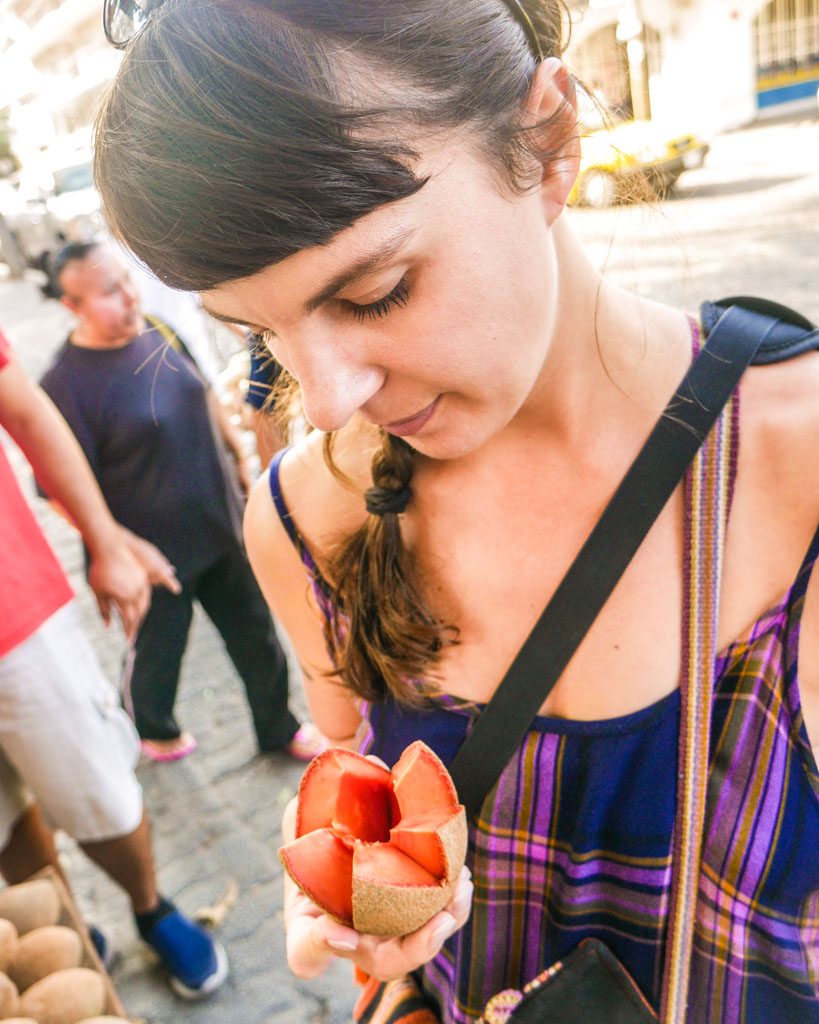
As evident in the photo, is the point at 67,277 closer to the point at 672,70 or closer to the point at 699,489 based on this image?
the point at 699,489

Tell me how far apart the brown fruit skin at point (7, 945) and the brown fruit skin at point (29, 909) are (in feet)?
0.23

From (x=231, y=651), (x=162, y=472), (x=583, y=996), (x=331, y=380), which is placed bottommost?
(x=231, y=651)

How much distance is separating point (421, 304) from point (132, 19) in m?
0.43

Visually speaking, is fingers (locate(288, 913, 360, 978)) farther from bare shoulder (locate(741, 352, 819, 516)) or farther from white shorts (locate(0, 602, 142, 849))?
white shorts (locate(0, 602, 142, 849))

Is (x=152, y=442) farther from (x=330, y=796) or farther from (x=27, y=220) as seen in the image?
(x=27, y=220)

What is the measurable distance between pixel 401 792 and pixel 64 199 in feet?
49.3

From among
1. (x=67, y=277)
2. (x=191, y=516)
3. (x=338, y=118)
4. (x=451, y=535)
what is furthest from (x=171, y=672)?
(x=338, y=118)

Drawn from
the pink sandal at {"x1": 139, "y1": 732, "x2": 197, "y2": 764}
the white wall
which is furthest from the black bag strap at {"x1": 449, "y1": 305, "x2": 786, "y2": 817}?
the white wall

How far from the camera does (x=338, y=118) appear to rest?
808 millimetres

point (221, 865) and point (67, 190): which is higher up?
point (67, 190)

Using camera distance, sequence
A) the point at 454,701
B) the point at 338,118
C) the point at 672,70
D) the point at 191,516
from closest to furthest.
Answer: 1. the point at 338,118
2. the point at 454,701
3. the point at 191,516
4. the point at 672,70

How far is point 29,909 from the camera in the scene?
168cm

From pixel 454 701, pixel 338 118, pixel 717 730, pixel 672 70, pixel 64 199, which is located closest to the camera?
pixel 338 118

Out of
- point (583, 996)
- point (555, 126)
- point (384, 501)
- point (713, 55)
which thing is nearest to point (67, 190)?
point (713, 55)
